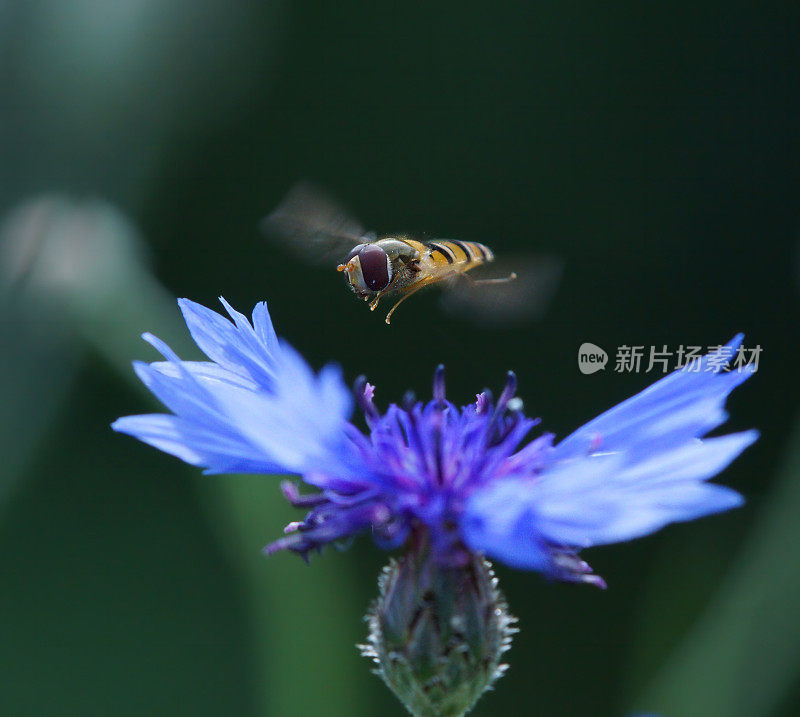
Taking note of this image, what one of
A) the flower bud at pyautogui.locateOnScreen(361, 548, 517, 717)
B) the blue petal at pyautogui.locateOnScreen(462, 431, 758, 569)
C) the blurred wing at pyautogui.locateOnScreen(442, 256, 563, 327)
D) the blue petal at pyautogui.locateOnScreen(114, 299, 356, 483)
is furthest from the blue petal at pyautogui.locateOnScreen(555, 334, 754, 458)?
the blurred wing at pyautogui.locateOnScreen(442, 256, 563, 327)

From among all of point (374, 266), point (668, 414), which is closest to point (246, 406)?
point (668, 414)

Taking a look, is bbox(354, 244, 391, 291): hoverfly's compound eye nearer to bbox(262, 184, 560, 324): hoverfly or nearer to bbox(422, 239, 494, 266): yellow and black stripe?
bbox(262, 184, 560, 324): hoverfly

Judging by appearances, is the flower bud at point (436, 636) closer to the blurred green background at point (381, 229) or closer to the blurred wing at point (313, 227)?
the blurred wing at point (313, 227)

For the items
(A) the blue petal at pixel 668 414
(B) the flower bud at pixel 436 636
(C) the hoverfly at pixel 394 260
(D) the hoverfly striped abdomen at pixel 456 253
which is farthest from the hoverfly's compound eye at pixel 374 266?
(B) the flower bud at pixel 436 636

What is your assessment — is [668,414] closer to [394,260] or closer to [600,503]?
[600,503]

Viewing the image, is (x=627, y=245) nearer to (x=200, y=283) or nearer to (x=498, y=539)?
(x=200, y=283)

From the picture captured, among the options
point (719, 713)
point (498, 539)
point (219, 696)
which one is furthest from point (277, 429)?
point (219, 696)

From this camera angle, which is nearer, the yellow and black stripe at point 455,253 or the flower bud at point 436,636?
the flower bud at point 436,636
